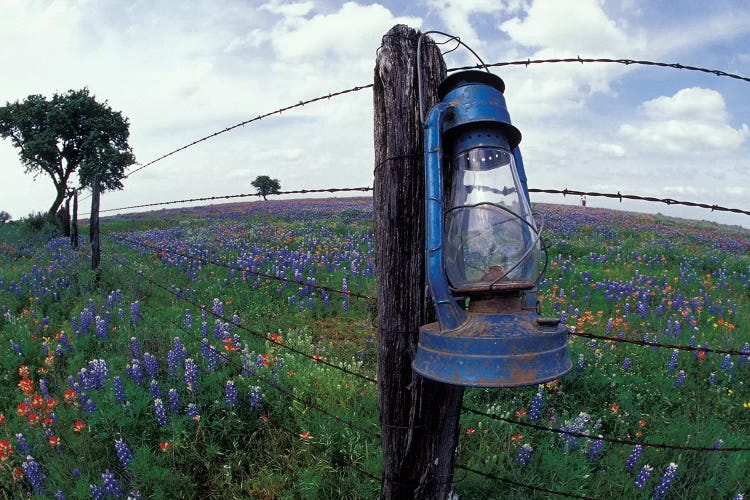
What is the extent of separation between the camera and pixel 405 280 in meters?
1.86

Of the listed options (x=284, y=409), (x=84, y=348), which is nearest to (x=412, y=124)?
(x=284, y=409)

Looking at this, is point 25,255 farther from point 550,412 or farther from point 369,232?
point 550,412

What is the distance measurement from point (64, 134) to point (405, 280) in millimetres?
32731

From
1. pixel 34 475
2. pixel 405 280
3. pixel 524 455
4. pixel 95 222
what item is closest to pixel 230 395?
pixel 34 475

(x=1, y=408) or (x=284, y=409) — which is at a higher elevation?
(x=284, y=409)

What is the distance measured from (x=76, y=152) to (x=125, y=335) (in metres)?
28.8

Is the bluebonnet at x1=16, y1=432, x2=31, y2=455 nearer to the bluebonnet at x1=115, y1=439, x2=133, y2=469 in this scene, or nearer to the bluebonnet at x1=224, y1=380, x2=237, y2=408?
the bluebonnet at x1=115, y1=439, x2=133, y2=469

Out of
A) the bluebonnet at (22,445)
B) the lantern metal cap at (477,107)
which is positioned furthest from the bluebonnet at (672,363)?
the bluebonnet at (22,445)

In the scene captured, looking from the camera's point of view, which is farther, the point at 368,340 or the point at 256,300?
the point at 256,300

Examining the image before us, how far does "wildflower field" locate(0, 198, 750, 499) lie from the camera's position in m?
3.05

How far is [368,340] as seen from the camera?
5438mm

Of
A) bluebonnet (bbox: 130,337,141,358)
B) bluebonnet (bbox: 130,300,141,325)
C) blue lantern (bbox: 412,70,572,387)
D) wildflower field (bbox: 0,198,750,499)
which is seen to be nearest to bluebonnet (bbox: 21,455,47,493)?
wildflower field (bbox: 0,198,750,499)

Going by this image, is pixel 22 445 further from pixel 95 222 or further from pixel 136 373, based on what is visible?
pixel 95 222

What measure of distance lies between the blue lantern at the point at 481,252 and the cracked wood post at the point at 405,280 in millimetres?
159
